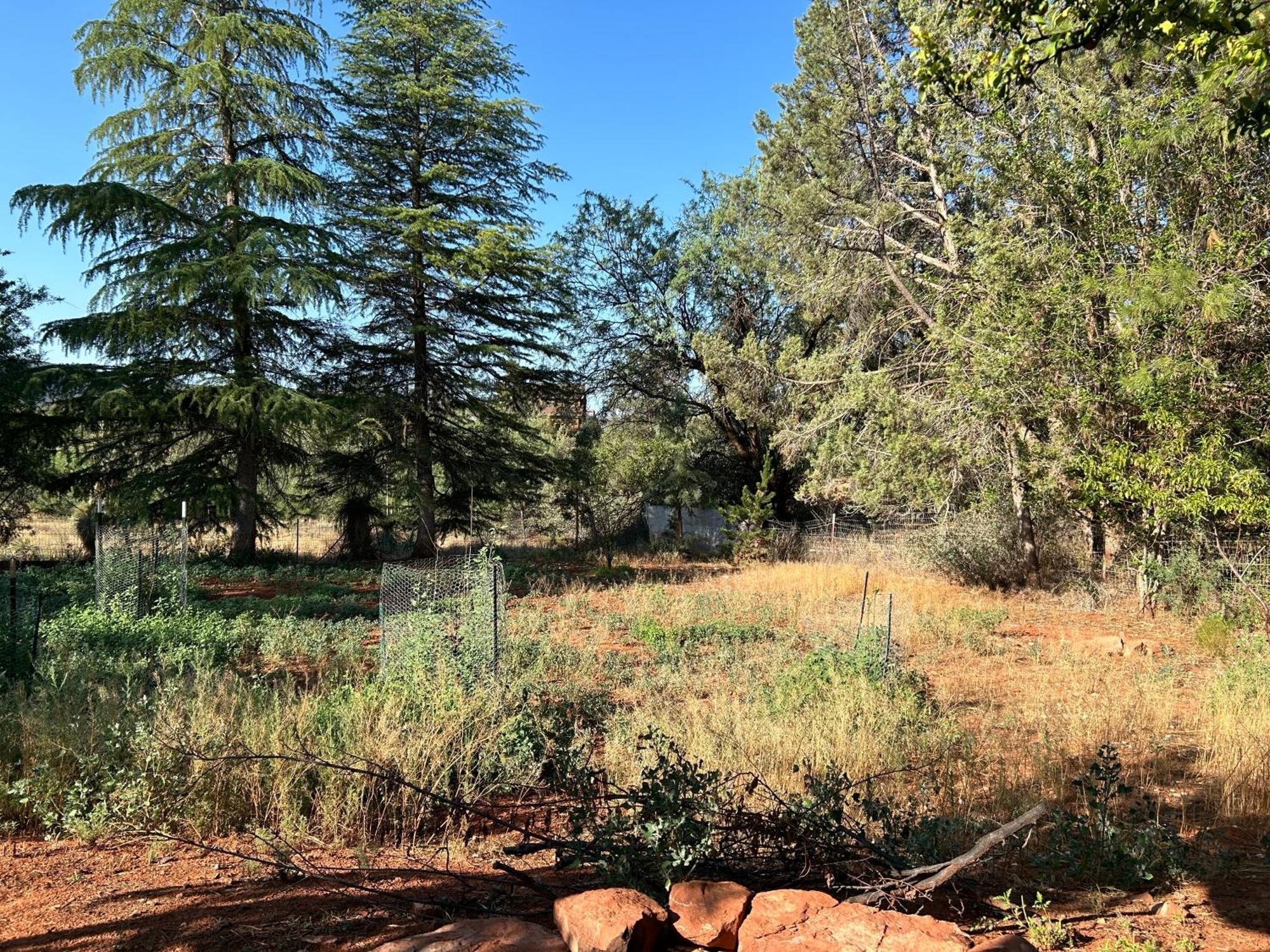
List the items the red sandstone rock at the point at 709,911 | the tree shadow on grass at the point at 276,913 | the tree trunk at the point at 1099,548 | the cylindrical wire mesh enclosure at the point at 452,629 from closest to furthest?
the red sandstone rock at the point at 709,911
the tree shadow on grass at the point at 276,913
the cylindrical wire mesh enclosure at the point at 452,629
the tree trunk at the point at 1099,548

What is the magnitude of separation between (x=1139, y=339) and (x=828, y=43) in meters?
10.8

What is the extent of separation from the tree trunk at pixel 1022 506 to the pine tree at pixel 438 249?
11.3 metres

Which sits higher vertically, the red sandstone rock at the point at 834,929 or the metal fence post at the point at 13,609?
the metal fence post at the point at 13,609

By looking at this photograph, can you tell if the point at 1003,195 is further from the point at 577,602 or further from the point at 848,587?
the point at 577,602

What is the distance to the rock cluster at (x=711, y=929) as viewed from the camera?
2531 mm

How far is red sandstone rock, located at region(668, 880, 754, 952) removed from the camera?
8.84 ft

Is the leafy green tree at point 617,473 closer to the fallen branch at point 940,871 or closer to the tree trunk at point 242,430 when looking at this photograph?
the tree trunk at point 242,430

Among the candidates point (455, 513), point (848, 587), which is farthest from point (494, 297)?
point (848, 587)

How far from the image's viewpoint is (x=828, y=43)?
56.1ft

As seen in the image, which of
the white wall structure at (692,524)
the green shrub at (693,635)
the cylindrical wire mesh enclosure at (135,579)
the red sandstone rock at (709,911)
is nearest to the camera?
the red sandstone rock at (709,911)

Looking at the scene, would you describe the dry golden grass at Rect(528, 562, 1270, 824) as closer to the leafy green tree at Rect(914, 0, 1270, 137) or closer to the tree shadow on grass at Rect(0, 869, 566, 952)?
the tree shadow on grass at Rect(0, 869, 566, 952)

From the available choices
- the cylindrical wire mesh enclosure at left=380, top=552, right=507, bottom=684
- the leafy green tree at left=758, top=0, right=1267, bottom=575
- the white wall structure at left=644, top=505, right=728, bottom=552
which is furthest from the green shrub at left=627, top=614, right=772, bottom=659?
the white wall structure at left=644, top=505, right=728, bottom=552

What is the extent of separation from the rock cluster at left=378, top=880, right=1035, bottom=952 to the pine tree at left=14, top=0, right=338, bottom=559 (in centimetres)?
1465

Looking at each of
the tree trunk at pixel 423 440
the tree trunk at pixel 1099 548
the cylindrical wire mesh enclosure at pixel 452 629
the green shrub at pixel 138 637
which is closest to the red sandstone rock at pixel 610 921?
the cylindrical wire mesh enclosure at pixel 452 629
